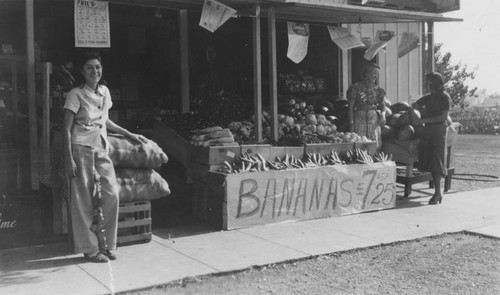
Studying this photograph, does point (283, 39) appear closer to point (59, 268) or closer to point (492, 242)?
point (492, 242)

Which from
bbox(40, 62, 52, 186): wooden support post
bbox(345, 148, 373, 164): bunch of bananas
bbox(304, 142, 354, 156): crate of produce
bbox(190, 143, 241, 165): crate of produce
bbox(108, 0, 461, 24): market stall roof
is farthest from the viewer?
bbox(345, 148, 373, 164): bunch of bananas

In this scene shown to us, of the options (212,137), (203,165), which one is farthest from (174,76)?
(203,165)

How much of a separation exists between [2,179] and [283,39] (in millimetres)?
6643

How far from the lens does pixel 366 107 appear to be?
889cm

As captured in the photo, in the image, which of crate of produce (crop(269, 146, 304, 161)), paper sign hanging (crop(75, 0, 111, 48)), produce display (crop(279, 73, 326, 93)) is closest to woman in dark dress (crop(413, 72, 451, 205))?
crate of produce (crop(269, 146, 304, 161))

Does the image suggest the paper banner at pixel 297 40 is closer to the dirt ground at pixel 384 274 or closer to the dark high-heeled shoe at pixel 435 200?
the dark high-heeled shoe at pixel 435 200

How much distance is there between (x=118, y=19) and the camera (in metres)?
9.63

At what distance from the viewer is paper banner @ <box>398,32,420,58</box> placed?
979 cm

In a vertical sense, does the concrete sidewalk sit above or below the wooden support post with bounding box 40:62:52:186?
below

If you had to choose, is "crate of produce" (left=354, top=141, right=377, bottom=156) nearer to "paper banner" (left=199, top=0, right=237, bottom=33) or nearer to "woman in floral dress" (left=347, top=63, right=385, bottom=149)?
"woman in floral dress" (left=347, top=63, right=385, bottom=149)

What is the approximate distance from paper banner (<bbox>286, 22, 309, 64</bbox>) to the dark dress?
2269mm

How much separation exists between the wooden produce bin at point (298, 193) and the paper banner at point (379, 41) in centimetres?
258

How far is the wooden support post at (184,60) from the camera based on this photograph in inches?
370

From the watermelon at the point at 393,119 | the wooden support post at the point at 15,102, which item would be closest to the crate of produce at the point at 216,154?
the wooden support post at the point at 15,102
